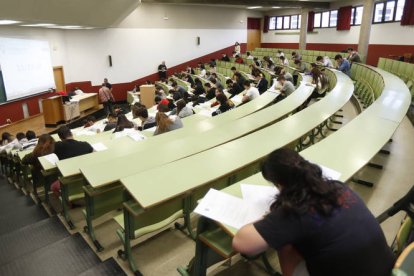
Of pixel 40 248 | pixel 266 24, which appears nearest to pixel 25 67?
pixel 40 248

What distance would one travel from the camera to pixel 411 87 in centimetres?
626

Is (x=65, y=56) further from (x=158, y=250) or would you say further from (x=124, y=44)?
(x=158, y=250)

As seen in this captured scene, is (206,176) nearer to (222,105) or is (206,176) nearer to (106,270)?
(106,270)

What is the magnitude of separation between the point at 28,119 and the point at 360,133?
376 inches

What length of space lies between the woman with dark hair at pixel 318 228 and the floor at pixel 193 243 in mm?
946

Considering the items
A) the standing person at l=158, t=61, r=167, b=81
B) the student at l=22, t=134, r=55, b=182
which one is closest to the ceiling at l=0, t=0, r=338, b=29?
the standing person at l=158, t=61, r=167, b=81

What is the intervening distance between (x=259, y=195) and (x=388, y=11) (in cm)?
1272

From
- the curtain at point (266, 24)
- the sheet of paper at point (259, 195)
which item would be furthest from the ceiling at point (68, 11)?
the sheet of paper at point (259, 195)

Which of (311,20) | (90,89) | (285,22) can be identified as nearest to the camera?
(90,89)

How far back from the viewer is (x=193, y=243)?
8.70ft

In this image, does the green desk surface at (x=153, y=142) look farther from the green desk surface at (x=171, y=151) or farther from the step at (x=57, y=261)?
the step at (x=57, y=261)

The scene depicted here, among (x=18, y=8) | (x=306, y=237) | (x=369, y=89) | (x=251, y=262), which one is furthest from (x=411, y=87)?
(x=18, y=8)

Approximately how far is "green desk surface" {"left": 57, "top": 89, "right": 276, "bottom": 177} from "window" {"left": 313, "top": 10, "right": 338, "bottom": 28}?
10.7 meters

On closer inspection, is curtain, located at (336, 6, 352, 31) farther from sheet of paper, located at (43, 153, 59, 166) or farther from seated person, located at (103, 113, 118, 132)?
sheet of paper, located at (43, 153, 59, 166)
